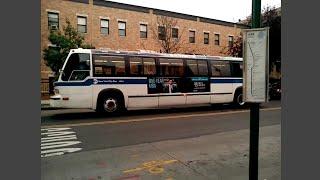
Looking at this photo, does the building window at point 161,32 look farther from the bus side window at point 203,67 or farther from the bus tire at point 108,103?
the bus tire at point 108,103

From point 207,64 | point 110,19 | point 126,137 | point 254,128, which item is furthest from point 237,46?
point 254,128

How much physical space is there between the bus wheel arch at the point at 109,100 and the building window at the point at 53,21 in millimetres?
16609

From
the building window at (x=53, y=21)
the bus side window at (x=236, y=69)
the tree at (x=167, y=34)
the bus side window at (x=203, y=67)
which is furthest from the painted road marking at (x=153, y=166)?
the tree at (x=167, y=34)

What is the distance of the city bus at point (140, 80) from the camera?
1386 centimetres

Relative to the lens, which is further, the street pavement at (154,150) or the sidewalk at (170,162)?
the street pavement at (154,150)

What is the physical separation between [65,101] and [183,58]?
606 cm

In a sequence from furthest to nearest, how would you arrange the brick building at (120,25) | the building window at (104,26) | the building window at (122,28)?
the building window at (122,28) → the building window at (104,26) → the brick building at (120,25)

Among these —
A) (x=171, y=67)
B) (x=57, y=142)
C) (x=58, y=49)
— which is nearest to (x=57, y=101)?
(x=57, y=142)

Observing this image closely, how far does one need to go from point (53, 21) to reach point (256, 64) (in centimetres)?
2778

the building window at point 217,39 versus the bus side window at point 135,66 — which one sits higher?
the building window at point 217,39

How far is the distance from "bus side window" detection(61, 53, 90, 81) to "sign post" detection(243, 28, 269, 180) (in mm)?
10829

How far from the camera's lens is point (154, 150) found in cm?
757

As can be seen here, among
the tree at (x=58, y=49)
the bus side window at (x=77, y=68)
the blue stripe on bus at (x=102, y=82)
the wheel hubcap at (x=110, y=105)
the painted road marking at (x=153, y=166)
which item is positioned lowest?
the painted road marking at (x=153, y=166)

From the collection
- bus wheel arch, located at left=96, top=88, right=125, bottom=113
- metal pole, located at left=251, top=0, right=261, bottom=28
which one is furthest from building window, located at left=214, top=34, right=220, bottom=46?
metal pole, located at left=251, top=0, right=261, bottom=28
